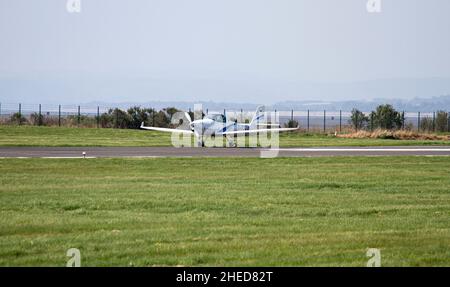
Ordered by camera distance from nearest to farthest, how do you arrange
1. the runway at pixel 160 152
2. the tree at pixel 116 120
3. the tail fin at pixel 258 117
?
1. the runway at pixel 160 152
2. the tail fin at pixel 258 117
3. the tree at pixel 116 120

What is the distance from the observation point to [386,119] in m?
72.8

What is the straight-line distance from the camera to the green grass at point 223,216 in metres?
11.2

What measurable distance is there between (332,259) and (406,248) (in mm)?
1508

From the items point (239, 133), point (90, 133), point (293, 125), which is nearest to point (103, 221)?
point (239, 133)

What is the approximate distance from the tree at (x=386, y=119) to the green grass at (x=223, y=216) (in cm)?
4759

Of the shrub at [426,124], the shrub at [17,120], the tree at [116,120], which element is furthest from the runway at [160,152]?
the shrub at [426,124]

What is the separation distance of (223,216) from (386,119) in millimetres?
60316

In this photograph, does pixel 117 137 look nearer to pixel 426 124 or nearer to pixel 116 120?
pixel 116 120

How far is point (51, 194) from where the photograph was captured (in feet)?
59.2

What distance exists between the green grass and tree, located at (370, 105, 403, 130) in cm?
4759

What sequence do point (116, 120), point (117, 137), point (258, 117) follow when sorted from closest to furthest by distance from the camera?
point (117, 137), point (258, 117), point (116, 120)

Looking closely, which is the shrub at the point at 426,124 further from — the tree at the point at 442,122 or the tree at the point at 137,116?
the tree at the point at 137,116

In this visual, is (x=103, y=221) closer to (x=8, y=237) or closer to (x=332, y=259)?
(x=8, y=237)

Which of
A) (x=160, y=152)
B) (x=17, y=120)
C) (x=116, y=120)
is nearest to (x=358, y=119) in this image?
(x=116, y=120)
